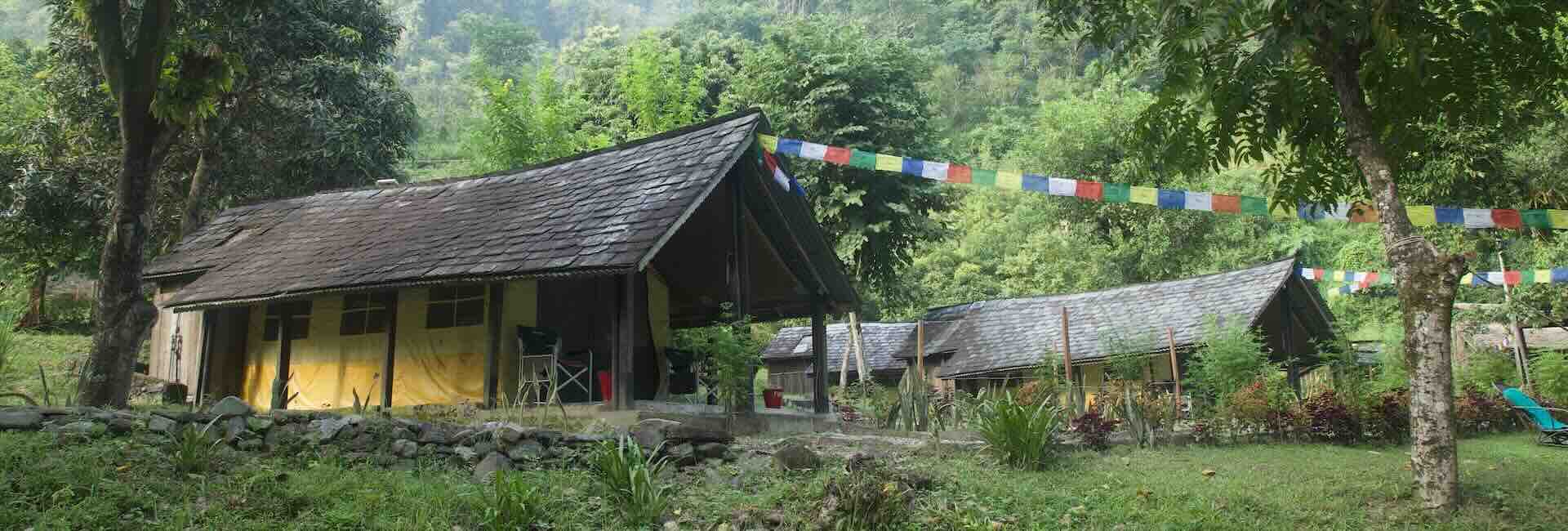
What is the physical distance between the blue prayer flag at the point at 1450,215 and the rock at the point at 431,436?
11610 mm

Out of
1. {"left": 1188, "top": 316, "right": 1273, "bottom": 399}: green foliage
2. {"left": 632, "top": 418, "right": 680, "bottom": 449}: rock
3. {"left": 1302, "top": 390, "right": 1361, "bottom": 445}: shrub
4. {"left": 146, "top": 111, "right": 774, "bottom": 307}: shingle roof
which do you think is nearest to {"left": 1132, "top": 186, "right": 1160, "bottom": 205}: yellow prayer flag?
{"left": 1188, "top": 316, "right": 1273, "bottom": 399}: green foliage

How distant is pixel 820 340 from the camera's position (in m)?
15.1

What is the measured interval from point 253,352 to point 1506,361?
69.5ft

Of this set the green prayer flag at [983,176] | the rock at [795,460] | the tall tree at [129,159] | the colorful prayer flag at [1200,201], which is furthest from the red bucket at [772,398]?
the tall tree at [129,159]

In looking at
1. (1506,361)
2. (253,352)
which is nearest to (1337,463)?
(1506,361)

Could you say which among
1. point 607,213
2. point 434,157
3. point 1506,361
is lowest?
point 1506,361

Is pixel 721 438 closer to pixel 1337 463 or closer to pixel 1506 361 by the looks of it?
pixel 1337 463

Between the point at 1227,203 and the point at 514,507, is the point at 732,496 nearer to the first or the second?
the point at 514,507

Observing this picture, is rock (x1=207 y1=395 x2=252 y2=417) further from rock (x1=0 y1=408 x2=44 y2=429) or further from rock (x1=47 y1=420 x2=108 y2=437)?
rock (x1=0 y1=408 x2=44 y2=429)

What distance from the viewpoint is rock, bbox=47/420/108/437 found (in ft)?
23.3

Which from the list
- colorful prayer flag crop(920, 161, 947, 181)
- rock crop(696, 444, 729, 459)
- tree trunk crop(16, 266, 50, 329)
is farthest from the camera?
tree trunk crop(16, 266, 50, 329)

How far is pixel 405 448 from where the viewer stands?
26.2 feet

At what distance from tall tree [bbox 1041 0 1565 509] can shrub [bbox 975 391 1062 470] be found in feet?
8.59

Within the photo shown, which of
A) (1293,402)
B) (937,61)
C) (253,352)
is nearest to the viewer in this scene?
(1293,402)
